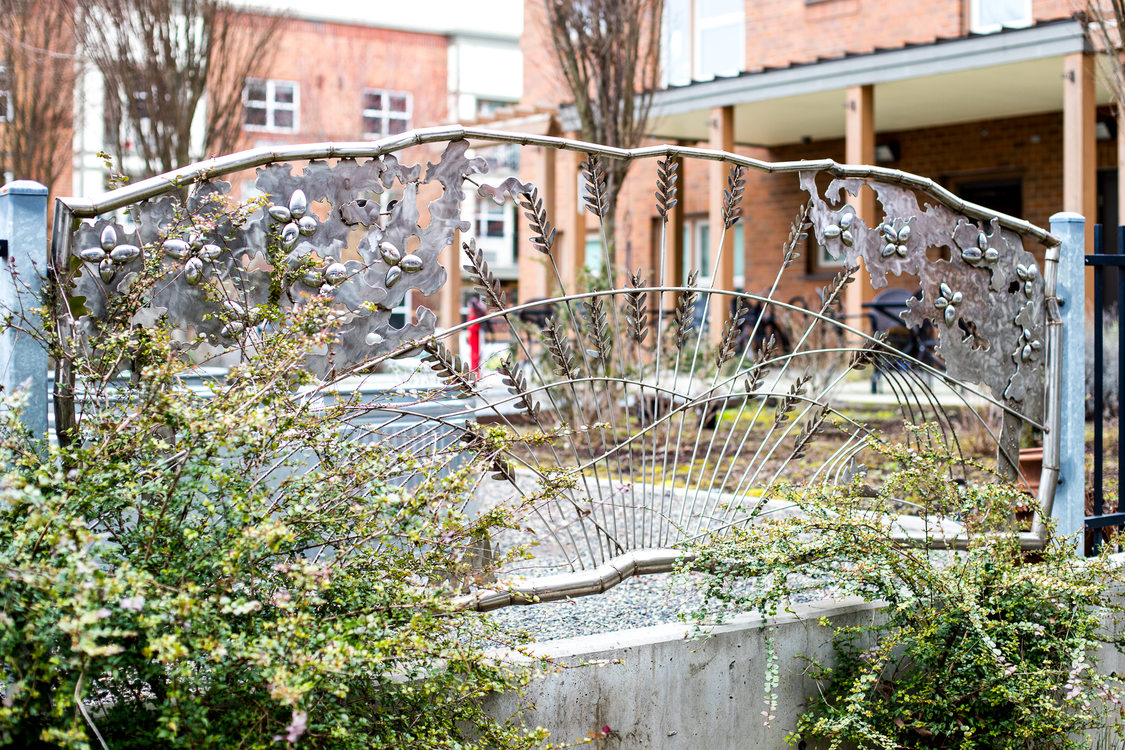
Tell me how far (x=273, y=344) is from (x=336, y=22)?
3022 cm

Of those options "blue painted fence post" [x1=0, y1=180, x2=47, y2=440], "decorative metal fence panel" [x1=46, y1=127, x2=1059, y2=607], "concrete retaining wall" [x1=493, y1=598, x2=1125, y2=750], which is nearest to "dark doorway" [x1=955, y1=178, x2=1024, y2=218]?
"decorative metal fence panel" [x1=46, y1=127, x2=1059, y2=607]

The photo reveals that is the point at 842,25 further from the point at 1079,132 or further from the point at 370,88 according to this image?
the point at 370,88

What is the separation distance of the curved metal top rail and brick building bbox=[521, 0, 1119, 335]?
5.49 meters

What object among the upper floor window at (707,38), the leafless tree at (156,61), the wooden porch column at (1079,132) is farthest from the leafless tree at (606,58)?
the upper floor window at (707,38)

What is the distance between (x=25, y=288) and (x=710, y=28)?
46.2ft

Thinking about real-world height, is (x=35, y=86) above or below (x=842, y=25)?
below

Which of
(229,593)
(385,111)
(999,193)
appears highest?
(385,111)

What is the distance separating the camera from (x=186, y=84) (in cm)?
1057

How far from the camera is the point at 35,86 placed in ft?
42.0

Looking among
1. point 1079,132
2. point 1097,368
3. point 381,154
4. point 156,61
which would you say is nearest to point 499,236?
point 156,61

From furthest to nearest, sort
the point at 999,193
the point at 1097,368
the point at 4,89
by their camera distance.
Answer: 1. the point at 999,193
2. the point at 4,89
3. the point at 1097,368

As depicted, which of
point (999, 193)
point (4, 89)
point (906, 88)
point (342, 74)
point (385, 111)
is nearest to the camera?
point (906, 88)

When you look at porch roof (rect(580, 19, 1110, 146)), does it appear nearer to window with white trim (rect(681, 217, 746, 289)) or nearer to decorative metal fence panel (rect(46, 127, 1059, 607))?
window with white trim (rect(681, 217, 746, 289))

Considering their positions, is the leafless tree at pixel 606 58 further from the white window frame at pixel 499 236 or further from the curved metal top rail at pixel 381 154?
the white window frame at pixel 499 236
